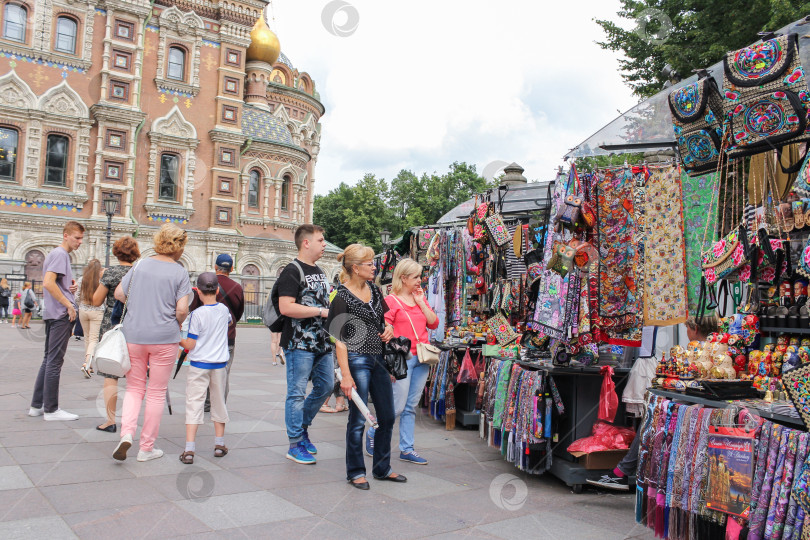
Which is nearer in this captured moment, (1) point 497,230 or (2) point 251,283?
(1) point 497,230

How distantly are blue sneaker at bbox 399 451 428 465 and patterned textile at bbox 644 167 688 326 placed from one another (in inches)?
94.6

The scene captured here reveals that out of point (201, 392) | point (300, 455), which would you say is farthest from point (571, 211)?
point (201, 392)

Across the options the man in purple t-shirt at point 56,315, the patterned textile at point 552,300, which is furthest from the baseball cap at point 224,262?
the patterned textile at point 552,300

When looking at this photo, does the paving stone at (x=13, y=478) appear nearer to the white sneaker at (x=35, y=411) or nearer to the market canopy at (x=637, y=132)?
the white sneaker at (x=35, y=411)

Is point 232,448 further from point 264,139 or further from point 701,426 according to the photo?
point 264,139

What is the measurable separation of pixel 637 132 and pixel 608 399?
2.45 m

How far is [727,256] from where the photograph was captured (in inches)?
165

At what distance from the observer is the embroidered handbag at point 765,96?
3.87 m

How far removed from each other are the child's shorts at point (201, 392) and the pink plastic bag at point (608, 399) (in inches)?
134

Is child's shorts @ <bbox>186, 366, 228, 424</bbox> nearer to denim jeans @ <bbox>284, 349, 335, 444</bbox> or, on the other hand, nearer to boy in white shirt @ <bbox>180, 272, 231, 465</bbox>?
boy in white shirt @ <bbox>180, 272, 231, 465</bbox>

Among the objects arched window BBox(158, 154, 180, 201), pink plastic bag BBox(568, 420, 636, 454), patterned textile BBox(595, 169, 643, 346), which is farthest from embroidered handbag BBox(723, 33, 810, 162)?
arched window BBox(158, 154, 180, 201)

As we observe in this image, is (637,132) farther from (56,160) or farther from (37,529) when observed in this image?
(56,160)

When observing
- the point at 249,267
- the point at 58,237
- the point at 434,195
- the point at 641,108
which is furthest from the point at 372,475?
the point at 434,195

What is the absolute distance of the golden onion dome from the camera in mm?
37438
